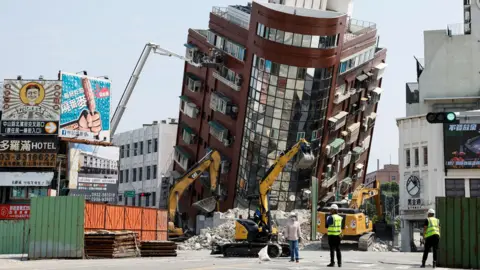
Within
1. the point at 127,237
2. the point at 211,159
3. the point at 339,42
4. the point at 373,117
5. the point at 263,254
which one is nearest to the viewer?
the point at 263,254

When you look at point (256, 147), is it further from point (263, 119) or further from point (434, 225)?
point (434, 225)

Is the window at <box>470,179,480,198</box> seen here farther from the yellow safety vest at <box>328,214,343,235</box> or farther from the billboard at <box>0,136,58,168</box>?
the yellow safety vest at <box>328,214,343,235</box>

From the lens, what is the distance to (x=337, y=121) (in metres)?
88.4

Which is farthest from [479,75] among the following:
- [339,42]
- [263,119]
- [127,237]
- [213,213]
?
[127,237]

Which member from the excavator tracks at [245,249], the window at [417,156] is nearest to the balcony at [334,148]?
the window at [417,156]

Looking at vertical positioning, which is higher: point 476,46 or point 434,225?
point 476,46

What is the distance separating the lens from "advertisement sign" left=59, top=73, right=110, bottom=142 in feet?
288

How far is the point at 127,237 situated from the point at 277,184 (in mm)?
45587

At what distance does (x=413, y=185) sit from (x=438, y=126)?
236 inches

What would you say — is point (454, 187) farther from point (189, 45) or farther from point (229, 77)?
point (189, 45)

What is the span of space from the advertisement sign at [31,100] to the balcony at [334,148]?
26711 mm

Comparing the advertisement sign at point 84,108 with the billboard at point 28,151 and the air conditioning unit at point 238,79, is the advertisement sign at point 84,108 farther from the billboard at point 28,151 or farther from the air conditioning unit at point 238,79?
the air conditioning unit at point 238,79

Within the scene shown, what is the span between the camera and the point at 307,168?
277ft

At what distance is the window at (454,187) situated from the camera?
248 ft
